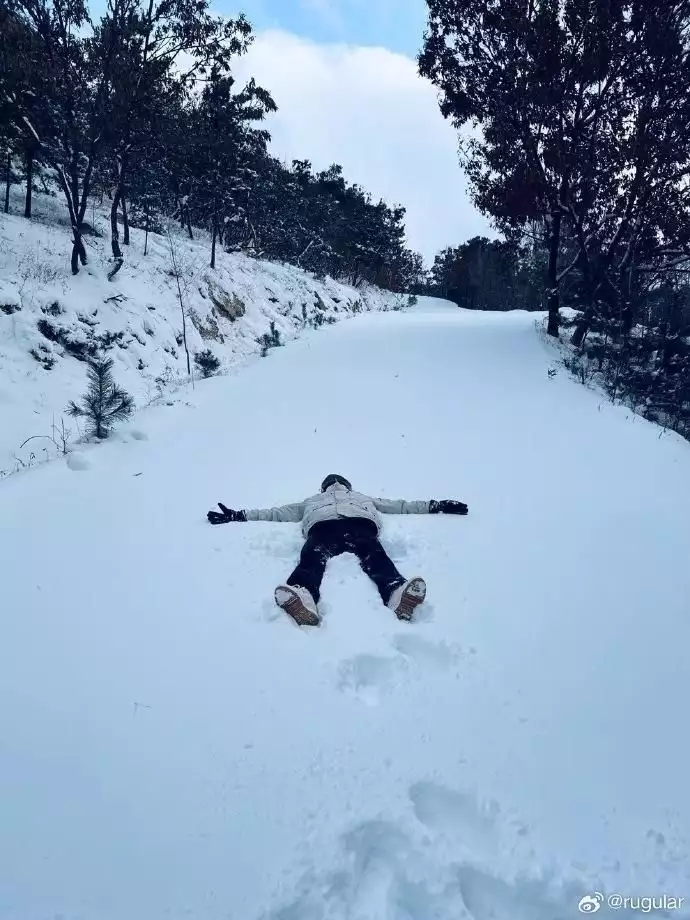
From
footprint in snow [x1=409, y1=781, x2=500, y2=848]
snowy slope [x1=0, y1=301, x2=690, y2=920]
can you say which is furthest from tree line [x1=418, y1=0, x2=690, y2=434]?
footprint in snow [x1=409, y1=781, x2=500, y2=848]

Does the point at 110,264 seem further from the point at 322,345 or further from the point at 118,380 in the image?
the point at 322,345

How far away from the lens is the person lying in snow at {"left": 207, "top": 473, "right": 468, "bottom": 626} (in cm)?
349

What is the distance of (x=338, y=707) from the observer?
2.78m

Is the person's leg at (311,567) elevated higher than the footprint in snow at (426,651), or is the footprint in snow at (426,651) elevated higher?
the person's leg at (311,567)

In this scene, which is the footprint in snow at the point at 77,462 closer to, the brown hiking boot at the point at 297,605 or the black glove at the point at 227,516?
the black glove at the point at 227,516

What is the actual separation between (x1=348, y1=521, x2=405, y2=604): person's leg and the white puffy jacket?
155 millimetres

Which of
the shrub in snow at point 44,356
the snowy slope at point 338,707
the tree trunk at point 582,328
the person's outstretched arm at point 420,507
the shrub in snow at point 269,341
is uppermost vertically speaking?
the tree trunk at point 582,328

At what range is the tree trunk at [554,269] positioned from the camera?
44.4ft

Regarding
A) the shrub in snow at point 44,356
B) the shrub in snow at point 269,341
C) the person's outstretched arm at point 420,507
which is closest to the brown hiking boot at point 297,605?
the person's outstretched arm at point 420,507

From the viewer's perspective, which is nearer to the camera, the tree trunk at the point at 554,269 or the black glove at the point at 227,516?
the black glove at the point at 227,516

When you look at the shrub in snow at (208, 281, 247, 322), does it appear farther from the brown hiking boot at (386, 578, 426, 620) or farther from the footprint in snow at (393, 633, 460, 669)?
the footprint in snow at (393, 633, 460, 669)

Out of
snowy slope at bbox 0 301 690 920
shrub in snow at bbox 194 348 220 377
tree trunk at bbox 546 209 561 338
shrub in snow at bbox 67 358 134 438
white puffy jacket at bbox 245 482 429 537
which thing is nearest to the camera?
snowy slope at bbox 0 301 690 920

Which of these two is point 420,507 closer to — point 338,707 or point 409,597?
point 409,597

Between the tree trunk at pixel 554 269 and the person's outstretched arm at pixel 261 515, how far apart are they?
12.3 m
